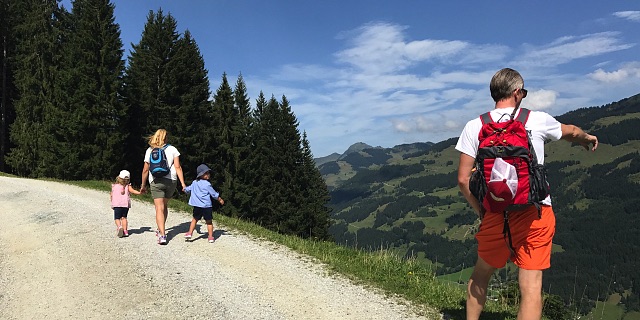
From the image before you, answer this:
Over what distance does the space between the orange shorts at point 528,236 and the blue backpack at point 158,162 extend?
22.3 feet

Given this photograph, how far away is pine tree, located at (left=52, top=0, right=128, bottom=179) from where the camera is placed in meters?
27.6

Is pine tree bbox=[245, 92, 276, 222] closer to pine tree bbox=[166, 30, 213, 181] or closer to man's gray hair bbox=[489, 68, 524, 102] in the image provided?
pine tree bbox=[166, 30, 213, 181]

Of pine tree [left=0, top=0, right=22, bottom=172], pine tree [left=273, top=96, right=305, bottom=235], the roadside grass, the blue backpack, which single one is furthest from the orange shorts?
pine tree [left=0, top=0, right=22, bottom=172]

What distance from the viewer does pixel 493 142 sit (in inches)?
129

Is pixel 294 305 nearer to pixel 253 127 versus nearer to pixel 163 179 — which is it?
pixel 163 179

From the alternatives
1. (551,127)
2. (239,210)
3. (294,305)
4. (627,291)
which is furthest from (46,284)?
(627,291)

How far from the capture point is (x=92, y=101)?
93.1ft

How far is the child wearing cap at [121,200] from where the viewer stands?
9.28 m

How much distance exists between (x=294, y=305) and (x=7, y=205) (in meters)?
13.3

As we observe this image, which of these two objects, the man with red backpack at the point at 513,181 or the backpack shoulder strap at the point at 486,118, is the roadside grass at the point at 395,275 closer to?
the man with red backpack at the point at 513,181

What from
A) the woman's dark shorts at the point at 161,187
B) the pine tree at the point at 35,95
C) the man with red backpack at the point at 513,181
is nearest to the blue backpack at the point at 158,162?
the woman's dark shorts at the point at 161,187

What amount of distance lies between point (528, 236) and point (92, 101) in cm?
3160

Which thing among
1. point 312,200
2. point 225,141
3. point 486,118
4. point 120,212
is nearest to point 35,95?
point 225,141

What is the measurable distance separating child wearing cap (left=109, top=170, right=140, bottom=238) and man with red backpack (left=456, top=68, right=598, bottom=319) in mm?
8254
